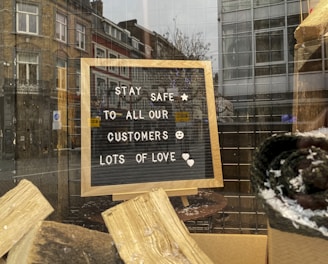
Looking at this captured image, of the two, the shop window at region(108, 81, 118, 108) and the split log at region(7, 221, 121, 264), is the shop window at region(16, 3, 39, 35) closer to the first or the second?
the shop window at region(108, 81, 118, 108)

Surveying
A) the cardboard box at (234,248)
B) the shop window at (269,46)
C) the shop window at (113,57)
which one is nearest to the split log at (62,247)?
the cardboard box at (234,248)

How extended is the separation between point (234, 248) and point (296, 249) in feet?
2.14

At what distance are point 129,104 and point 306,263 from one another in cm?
131

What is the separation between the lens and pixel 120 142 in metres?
1.91

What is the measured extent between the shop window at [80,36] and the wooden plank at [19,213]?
4.99 feet

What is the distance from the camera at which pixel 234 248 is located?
1477 mm

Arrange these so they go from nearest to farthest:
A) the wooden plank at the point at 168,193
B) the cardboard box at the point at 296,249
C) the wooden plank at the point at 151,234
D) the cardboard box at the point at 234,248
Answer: the cardboard box at the point at 296,249 → the wooden plank at the point at 151,234 → the cardboard box at the point at 234,248 → the wooden plank at the point at 168,193

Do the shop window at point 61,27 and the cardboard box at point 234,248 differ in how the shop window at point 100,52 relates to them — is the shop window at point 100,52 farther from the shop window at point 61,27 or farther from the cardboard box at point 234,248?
the cardboard box at point 234,248

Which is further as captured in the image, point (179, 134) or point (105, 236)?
point (179, 134)

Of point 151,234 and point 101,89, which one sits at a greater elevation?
point 101,89

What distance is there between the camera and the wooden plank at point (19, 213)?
3.95ft

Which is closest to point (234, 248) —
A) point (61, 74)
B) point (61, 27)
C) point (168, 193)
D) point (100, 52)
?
point (168, 193)

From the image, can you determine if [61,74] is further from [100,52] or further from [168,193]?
[168,193]

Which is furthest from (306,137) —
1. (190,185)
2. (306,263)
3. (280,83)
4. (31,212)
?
(280,83)
